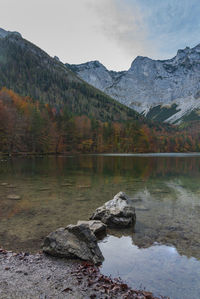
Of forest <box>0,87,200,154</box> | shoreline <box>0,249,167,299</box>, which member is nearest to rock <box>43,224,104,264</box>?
shoreline <box>0,249,167,299</box>

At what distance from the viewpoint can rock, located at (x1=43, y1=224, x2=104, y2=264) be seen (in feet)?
21.7

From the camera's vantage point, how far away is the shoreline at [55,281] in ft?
15.2

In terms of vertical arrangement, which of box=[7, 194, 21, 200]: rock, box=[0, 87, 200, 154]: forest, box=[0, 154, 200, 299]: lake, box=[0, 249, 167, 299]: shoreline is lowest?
box=[7, 194, 21, 200]: rock

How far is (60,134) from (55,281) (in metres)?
103

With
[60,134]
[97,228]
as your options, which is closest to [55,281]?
[97,228]

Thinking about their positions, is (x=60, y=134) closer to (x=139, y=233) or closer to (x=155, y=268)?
(x=139, y=233)

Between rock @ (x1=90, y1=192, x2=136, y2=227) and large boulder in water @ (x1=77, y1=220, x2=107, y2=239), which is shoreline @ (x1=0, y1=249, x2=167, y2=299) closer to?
large boulder in water @ (x1=77, y1=220, x2=107, y2=239)

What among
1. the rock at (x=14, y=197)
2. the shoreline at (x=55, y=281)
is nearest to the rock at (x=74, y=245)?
the shoreline at (x=55, y=281)

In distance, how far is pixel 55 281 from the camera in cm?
517

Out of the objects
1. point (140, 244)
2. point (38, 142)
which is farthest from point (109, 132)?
point (140, 244)

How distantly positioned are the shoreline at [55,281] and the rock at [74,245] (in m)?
0.24

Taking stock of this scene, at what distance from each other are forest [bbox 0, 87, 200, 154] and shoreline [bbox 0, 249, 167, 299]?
74.3 meters

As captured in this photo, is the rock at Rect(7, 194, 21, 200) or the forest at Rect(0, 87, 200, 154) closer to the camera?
the rock at Rect(7, 194, 21, 200)

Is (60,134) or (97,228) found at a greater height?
(60,134)
